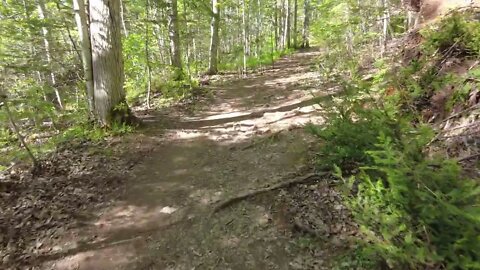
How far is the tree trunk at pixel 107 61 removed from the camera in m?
7.46

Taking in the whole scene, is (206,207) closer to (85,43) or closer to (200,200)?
(200,200)

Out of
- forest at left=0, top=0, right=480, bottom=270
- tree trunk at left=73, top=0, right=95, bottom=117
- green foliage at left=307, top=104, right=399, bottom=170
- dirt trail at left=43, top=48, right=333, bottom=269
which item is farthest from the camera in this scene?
tree trunk at left=73, top=0, right=95, bottom=117

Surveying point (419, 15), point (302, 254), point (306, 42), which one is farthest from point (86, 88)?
point (306, 42)

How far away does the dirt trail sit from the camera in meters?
4.24

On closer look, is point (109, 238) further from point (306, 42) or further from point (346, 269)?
point (306, 42)

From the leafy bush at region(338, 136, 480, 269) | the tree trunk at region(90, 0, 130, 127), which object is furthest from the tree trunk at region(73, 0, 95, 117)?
the leafy bush at region(338, 136, 480, 269)

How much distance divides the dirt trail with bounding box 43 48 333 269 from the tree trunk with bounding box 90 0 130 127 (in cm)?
90

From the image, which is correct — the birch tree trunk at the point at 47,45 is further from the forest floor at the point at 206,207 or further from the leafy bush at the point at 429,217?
the leafy bush at the point at 429,217

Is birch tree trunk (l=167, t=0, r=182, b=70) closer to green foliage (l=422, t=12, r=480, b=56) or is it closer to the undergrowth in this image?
green foliage (l=422, t=12, r=480, b=56)

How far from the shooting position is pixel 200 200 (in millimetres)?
5348

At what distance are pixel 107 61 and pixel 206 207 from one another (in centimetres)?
471

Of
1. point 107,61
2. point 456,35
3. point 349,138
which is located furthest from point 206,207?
point 456,35

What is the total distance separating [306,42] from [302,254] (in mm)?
25971

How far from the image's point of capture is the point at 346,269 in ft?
11.8
